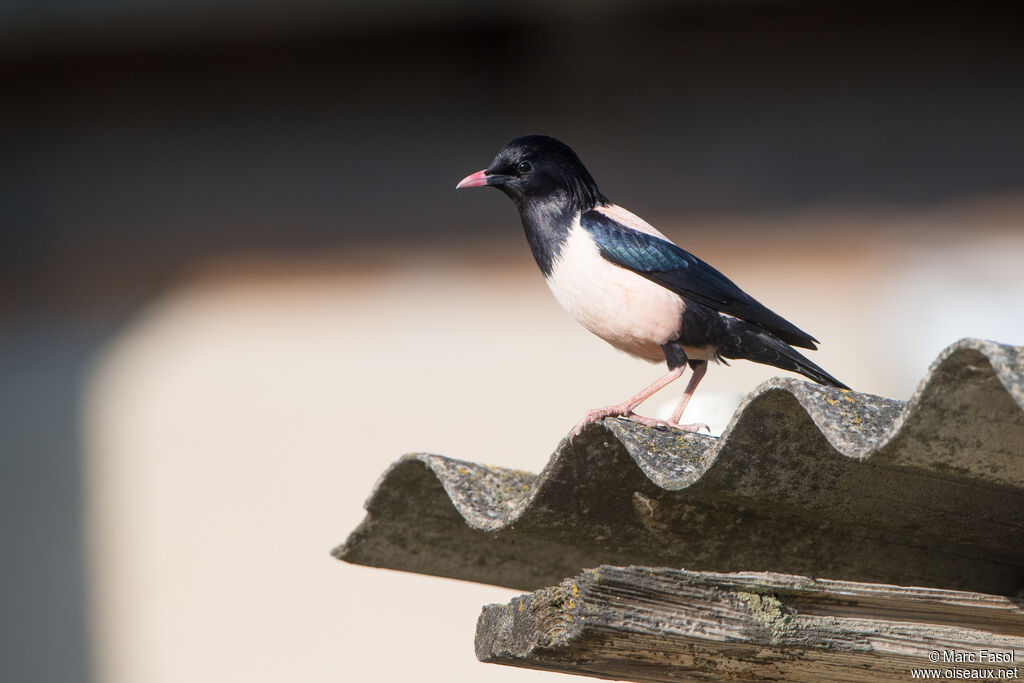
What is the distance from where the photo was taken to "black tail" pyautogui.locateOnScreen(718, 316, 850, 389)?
344 cm

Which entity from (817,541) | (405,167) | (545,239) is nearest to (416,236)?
(405,167)

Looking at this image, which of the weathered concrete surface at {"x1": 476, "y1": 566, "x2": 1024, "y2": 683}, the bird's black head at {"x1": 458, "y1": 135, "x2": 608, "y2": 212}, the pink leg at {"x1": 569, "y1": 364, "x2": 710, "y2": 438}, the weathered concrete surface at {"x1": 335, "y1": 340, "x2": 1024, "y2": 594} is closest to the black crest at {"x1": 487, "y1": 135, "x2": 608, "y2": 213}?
the bird's black head at {"x1": 458, "y1": 135, "x2": 608, "y2": 212}

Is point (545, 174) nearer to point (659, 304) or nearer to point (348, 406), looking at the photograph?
point (659, 304)

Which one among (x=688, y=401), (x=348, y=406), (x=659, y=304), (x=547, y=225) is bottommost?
(x=688, y=401)

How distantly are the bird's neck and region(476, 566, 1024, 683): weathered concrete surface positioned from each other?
4.10 feet

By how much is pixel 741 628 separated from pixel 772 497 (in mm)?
357

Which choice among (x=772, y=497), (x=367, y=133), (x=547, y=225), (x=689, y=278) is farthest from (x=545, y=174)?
(x=367, y=133)

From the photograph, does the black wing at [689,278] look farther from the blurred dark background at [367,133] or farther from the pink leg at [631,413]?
the blurred dark background at [367,133]

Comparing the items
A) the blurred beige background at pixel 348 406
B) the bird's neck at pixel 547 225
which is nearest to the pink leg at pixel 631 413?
the bird's neck at pixel 547 225

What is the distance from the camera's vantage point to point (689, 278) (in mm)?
3447

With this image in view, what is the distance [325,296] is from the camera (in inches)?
317

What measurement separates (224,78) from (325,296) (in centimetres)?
148

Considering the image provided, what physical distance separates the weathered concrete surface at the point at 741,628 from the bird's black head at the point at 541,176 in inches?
56.1

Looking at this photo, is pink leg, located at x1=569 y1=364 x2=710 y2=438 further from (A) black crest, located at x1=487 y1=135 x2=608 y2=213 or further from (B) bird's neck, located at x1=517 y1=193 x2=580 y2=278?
(A) black crest, located at x1=487 y1=135 x2=608 y2=213
